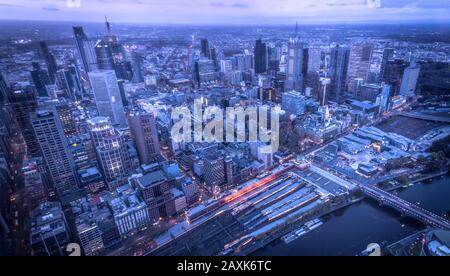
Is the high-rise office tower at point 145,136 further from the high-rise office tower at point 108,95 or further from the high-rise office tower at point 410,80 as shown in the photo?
the high-rise office tower at point 410,80

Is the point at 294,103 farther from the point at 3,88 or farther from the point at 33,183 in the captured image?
the point at 3,88

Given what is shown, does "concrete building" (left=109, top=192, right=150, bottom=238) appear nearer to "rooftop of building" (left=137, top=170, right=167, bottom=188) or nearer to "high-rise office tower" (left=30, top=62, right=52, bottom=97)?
"rooftop of building" (left=137, top=170, right=167, bottom=188)

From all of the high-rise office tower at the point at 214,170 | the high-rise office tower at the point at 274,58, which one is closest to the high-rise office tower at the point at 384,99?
the high-rise office tower at the point at 274,58

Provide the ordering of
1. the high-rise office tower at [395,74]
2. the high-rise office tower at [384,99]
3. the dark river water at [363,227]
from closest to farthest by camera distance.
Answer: the dark river water at [363,227] → the high-rise office tower at [384,99] → the high-rise office tower at [395,74]

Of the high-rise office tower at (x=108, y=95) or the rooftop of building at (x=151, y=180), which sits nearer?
the rooftop of building at (x=151, y=180)

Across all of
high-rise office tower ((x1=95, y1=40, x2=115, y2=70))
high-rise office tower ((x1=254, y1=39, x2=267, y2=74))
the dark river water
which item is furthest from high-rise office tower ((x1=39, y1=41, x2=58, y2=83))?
high-rise office tower ((x1=254, y1=39, x2=267, y2=74))

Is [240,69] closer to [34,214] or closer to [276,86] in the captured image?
[276,86]

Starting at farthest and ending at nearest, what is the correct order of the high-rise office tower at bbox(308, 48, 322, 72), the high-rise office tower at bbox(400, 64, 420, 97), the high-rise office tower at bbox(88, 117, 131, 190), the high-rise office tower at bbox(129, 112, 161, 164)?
the high-rise office tower at bbox(308, 48, 322, 72)
the high-rise office tower at bbox(400, 64, 420, 97)
the high-rise office tower at bbox(129, 112, 161, 164)
the high-rise office tower at bbox(88, 117, 131, 190)
